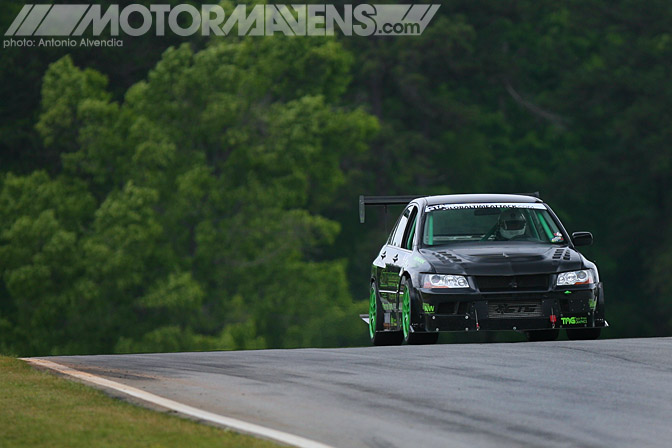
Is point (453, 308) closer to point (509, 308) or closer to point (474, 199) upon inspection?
point (509, 308)

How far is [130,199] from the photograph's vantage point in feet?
171

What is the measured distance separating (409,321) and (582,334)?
87.8 inches

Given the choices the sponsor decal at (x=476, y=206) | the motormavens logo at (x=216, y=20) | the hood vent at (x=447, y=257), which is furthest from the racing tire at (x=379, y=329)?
the motormavens logo at (x=216, y=20)

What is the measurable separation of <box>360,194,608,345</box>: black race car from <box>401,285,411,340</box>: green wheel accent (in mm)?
11

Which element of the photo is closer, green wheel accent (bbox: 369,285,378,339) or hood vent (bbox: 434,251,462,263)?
hood vent (bbox: 434,251,462,263)

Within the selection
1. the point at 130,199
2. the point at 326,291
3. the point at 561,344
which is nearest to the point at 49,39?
the point at 130,199

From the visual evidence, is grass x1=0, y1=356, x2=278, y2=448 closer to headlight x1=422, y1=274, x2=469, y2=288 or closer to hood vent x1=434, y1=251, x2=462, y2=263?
headlight x1=422, y1=274, x2=469, y2=288

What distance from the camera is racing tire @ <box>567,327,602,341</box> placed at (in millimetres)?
17723

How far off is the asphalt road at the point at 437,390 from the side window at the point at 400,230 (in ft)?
4.76

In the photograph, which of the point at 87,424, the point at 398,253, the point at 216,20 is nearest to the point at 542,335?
the point at 398,253

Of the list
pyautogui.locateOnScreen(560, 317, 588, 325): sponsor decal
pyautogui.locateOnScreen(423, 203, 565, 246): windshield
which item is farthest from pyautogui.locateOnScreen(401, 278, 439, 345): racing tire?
pyautogui.locateOnScreen(560, 317, 588, 325): sponsor decal

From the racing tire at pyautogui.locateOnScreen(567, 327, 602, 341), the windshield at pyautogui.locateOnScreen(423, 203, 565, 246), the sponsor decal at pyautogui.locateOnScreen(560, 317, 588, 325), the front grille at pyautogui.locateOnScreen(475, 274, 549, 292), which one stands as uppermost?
the windshield at pyautogui.locateOnScreen(423, 203, 565, 246)

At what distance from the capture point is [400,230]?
18516mm

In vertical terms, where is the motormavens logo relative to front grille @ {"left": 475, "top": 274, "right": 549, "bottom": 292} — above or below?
above
